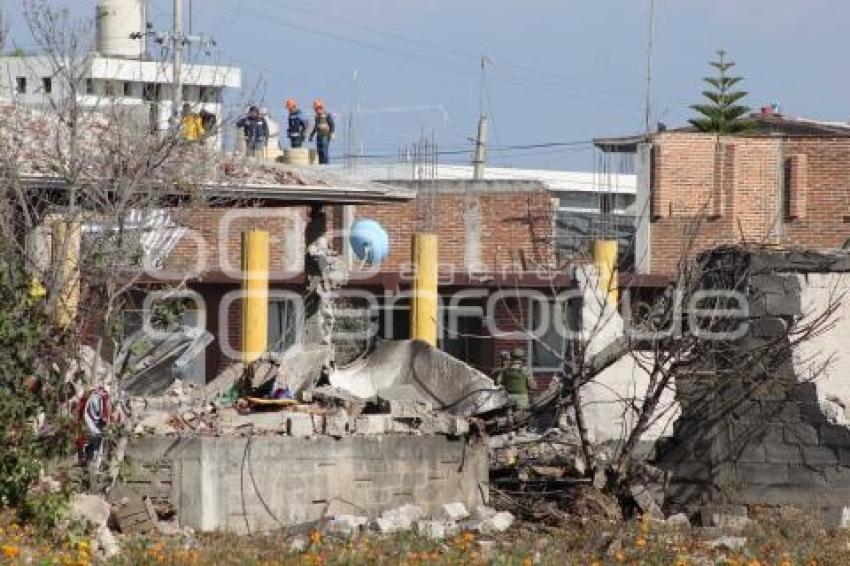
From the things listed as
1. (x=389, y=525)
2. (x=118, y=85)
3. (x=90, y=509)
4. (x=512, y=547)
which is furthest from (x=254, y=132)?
(x=512, y=547)

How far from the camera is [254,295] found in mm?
31312

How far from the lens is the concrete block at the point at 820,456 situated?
19109 mm

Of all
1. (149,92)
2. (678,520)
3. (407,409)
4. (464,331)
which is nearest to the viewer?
(678,520)

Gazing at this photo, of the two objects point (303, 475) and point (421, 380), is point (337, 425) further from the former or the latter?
point (421, 380)

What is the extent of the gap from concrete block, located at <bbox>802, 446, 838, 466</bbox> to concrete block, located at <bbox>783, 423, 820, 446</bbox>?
0.07 m

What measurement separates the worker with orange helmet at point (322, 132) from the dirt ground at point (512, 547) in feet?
78.1

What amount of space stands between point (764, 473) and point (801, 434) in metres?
0.53

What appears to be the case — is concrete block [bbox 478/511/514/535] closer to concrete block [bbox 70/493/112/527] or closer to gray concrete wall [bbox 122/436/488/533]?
gray concrete wall [bbox 122/436/488/533]

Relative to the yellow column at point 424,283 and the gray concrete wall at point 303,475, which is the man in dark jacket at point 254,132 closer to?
the yellow column at point 424,283

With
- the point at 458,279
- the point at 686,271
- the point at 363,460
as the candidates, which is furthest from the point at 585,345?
the point at 458,279

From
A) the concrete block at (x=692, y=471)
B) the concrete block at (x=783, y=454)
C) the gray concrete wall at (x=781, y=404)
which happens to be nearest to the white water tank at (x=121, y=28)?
the concrete block at (x=692, y=471)

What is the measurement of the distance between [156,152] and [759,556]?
857cm

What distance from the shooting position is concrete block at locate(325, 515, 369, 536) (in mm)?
17989

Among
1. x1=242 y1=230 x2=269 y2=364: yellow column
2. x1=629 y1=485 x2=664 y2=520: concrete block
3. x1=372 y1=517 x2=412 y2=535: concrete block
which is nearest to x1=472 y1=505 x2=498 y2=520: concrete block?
x1=372 y1=517 x2=412 y2=535: concrete block
